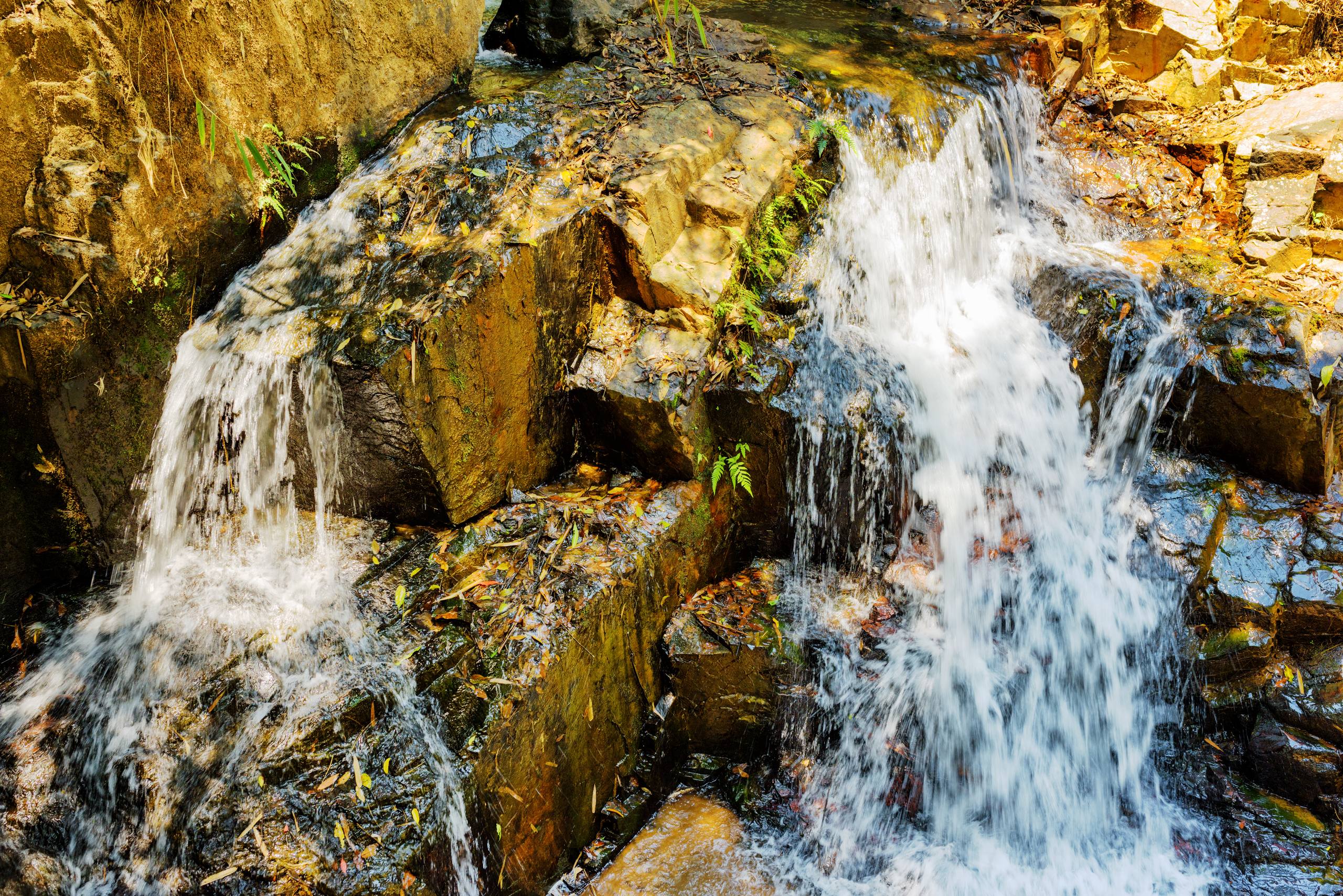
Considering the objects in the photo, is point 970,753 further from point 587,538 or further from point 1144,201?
point 1144,201

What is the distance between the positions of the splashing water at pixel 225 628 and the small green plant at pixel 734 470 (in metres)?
1.94

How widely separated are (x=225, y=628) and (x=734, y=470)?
8.86ft

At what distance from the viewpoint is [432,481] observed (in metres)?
3.79

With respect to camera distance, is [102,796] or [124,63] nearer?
[102,796]

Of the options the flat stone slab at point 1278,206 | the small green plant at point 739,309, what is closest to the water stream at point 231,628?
the small green plant at point 739,309

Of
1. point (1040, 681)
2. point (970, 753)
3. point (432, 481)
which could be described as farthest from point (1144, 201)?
point (432, 481)

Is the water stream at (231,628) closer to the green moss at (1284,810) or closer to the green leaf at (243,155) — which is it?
the green leaf at (243,155)

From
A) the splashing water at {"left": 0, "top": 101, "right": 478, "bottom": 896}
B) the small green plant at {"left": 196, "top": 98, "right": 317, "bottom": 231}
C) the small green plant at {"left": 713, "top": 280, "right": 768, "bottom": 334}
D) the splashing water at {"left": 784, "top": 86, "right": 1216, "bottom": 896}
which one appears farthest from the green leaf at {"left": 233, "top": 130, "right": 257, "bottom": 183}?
the splashing water at {"left": 784, "top": 86, "right": 1216, "bottom": 896}

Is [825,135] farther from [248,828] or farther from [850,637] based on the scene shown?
[248,828]

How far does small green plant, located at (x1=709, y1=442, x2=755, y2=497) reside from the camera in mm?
4305

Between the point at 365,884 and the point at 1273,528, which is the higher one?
the point at 1273,528

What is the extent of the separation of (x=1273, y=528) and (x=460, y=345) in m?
4.75

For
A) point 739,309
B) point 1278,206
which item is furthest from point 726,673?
point 1278,206

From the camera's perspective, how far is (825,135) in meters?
5.34
